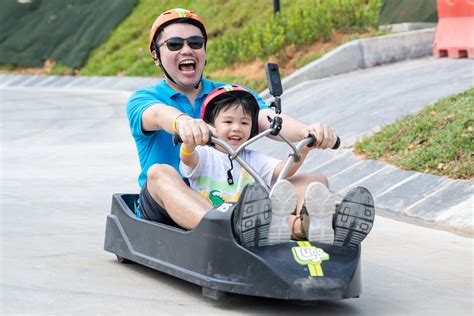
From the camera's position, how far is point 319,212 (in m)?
5.11

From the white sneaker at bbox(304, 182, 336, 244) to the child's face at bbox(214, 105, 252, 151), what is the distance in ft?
2.39

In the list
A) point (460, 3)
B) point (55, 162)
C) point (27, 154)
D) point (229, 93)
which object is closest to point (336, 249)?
point (229, 93)

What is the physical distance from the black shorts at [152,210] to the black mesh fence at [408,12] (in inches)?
477

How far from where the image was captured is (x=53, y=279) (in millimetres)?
5812

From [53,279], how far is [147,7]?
23.2 m

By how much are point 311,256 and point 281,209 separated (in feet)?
0.85

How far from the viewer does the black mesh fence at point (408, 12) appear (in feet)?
57.0

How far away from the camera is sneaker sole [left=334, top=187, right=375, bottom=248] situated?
5121 mm

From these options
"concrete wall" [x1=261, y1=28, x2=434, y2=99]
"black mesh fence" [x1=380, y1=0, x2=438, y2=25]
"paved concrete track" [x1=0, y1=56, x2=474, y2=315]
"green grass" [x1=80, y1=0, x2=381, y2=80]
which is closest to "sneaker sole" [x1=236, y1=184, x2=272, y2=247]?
"paved concrete track" [x1=0, y1=56, x2=474, y2=315]

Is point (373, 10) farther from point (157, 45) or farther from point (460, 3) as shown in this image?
point (157, 45)

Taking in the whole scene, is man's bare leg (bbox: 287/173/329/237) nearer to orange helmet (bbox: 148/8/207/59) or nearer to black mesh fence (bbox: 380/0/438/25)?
orange helmet (bbox: 148/8/207/59)

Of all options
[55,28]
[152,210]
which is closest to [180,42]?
[152,210]

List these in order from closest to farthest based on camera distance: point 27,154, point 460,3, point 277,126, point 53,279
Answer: point 277,126 < point 53,279 < point 27,154 < point 460,3

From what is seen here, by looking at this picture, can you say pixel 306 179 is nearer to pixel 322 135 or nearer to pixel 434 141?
pixel 322 135
